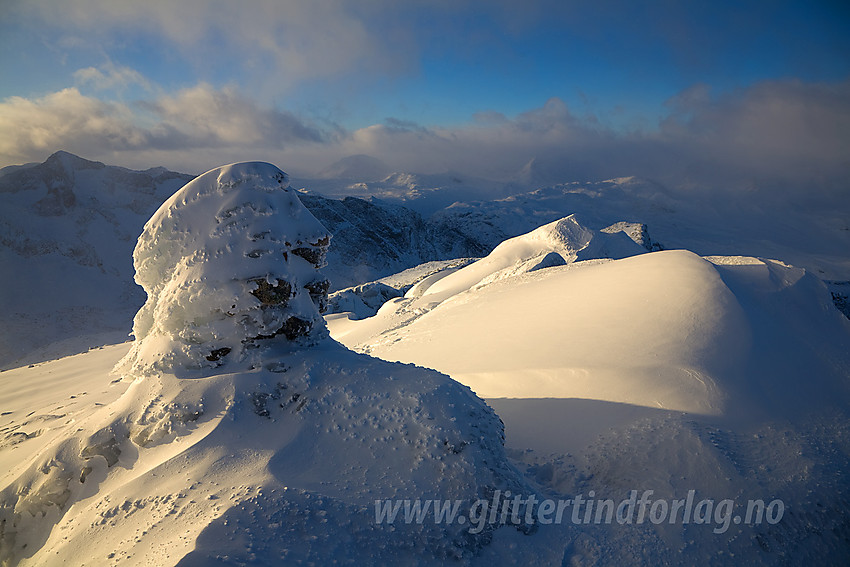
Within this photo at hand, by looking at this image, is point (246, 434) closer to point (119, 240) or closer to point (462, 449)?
point (462, 449)

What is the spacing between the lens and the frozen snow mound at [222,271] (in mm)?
5660

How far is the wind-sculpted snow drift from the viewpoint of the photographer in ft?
12.8

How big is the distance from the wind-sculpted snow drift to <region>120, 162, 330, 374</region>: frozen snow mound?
2 cm

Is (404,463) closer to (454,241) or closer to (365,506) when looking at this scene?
(365,506)

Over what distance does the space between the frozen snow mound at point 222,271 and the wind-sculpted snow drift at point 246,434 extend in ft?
0.08

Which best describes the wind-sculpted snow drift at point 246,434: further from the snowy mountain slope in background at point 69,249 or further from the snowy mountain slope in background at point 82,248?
the snowy mountain slope in background at point 69,249

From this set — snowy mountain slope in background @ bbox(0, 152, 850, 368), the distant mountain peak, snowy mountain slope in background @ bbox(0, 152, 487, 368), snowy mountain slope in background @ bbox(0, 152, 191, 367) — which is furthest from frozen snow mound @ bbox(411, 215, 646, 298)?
the distant mountain peak

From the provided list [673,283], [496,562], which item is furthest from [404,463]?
[673,283]

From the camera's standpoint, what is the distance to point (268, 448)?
4.75 metres

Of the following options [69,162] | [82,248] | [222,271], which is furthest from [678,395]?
[69,162]

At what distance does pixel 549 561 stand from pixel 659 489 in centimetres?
220

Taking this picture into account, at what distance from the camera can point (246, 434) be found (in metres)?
4.93

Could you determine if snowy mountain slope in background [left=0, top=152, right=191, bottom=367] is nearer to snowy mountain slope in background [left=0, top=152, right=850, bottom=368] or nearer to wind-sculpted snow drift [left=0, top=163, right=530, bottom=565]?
snowy mountain slope in background [left=0, top=152, right=850, bottom=368]

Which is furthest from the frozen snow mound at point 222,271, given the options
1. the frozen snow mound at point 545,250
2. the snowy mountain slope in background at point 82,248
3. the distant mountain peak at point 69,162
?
the distant mountain peak at point 69,162
